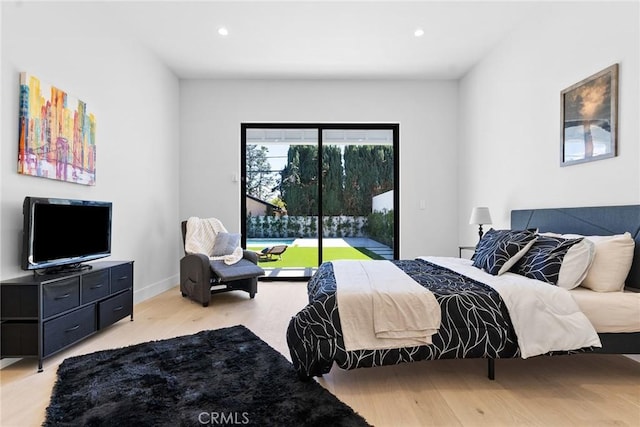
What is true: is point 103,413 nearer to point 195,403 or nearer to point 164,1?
point 195,403

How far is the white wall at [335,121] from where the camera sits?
5.18 meters

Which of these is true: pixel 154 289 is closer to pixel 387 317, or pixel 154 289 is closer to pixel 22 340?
pixel 22 340

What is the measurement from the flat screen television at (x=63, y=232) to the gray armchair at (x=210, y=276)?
1.02 m

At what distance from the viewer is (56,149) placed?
275 centimetres

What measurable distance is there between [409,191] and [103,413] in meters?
4.50

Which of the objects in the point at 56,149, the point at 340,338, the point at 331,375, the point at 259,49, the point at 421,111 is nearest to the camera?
the point at 340,338

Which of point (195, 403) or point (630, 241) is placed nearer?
point (195, 403)

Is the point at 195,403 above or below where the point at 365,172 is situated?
below

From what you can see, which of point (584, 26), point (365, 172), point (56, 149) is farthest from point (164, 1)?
point (584, 26)

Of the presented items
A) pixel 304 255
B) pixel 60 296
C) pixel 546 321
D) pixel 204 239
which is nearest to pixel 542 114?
pixel 546 321

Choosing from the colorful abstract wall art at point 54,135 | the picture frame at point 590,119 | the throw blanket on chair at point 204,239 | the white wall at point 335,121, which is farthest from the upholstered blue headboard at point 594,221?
the colorful abstract wall art at point 54,135

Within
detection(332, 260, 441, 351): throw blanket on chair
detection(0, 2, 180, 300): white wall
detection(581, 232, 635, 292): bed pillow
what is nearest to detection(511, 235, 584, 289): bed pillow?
detection(581, 232, 635, 292): bed pillow

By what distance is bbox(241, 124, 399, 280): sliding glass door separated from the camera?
5375 mm

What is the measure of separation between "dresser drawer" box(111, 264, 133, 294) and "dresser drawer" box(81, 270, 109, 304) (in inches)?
3.3
